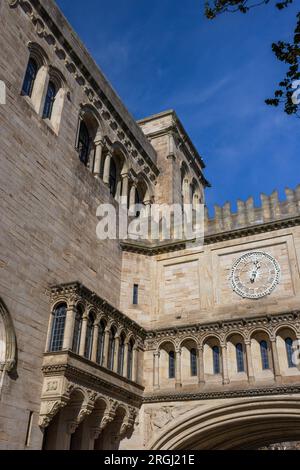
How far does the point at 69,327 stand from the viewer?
51.0 ft

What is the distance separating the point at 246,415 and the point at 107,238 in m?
9.53

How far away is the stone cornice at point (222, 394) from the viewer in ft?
56.2

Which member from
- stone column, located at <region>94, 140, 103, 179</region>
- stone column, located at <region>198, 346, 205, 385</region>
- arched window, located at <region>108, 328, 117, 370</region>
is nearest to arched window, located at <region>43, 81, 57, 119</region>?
stone column, located at <region>94, 140, 103, 179</region>

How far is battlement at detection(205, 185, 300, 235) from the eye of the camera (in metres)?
21.2

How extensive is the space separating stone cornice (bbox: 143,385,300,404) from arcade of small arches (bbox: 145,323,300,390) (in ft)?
1.32

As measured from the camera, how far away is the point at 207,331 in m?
19.5

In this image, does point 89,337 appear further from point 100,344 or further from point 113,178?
point 113,178

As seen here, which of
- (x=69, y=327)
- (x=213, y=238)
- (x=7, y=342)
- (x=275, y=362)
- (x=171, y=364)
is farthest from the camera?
(x=213, y=238)

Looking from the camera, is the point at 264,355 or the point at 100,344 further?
the point at 264,355

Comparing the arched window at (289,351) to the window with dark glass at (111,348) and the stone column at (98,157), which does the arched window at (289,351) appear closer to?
the window with dark glass at (111,348)

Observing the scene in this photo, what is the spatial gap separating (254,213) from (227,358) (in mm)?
6937

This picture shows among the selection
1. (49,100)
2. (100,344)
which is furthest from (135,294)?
(49,100)

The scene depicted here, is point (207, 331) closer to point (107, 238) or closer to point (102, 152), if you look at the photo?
point (107, 238)

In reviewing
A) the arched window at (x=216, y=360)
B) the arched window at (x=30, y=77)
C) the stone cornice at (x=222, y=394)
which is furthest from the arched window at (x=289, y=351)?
the arched window at (x=30, y=77)
